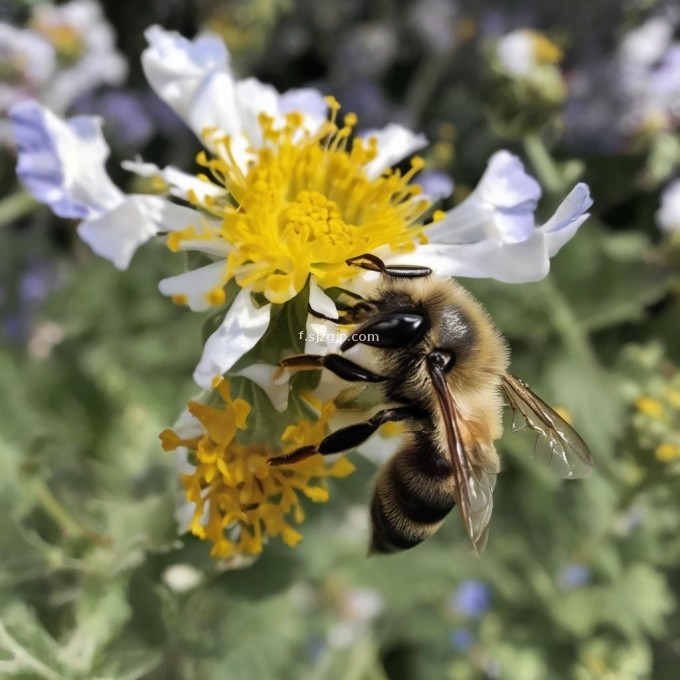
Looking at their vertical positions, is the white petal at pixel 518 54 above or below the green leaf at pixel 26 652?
above

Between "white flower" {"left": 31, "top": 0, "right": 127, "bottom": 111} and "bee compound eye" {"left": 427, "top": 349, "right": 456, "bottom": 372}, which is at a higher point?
"bee compound eye" {"left": 427, "top": 349, "right": 456, "bottom": 372}

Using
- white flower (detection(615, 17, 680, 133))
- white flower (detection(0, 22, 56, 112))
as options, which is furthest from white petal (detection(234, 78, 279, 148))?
white flower (detection(615, 17, 680, 133))

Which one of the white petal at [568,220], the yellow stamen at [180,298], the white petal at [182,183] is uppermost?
the white petal at [568,220]

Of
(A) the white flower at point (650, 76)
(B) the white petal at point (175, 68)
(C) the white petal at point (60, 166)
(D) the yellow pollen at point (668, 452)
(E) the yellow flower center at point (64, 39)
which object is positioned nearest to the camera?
(C) the white petal at point (60, 166)

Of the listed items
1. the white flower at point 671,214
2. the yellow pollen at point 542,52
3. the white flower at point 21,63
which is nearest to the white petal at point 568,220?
the yellow pollen at point 542,52

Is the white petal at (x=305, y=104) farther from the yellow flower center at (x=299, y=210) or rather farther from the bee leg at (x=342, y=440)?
the bee leg at (x=342, y=440)

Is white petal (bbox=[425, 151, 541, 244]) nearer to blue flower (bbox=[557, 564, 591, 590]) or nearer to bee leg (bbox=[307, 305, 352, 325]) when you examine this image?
bee leg (bbox=[307, 305, 352, 325])

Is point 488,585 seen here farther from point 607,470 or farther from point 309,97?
point 309,97

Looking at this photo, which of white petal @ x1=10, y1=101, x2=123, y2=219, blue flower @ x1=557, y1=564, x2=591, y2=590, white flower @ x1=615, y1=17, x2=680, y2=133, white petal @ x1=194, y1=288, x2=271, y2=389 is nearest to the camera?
white petal @ x1=194, y1=288, x2=271, y2=389
